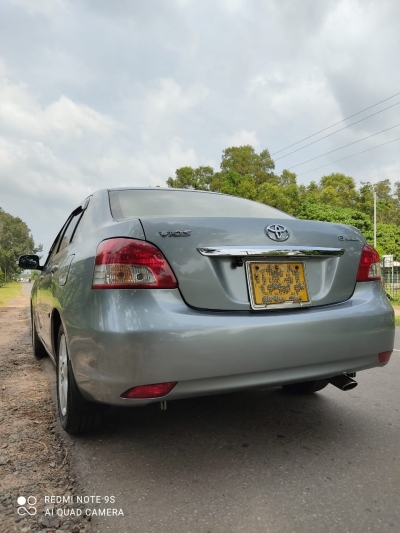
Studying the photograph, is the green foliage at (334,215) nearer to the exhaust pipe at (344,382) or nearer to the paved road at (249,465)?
the paved road at (249,465)

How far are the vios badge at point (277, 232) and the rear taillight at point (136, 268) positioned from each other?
58 cm

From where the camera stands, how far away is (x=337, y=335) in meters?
2.21

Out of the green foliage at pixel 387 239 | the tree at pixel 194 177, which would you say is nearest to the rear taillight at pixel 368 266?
the green foliage at pixel 387 239

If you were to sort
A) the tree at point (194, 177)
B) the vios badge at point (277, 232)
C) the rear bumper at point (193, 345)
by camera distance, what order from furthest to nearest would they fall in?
1. the tree at point (194, 177)
2. the vios badge at point (277, 232)
3. the rear bumper at point (193, 345)

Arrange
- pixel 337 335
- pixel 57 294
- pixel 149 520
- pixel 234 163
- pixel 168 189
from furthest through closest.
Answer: pixel 234 163 → pixel 168 189 → pixel 57 294 → pixel 337 335 → pixel 149 520

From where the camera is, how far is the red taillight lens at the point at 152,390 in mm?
1936

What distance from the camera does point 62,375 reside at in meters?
2.84

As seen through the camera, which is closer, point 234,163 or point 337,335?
point 337,335

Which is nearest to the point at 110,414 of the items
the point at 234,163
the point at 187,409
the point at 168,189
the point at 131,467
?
the point at 187,409

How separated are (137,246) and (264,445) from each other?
135cm

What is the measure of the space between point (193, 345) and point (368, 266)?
1.21m

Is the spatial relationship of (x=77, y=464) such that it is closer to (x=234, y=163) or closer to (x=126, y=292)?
(x=126, y=292)

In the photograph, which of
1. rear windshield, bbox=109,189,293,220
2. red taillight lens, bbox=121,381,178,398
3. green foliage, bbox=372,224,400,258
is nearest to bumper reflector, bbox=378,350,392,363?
rear windshield, bbox=109,189,293,220

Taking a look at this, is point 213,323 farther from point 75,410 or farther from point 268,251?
point 75,410
